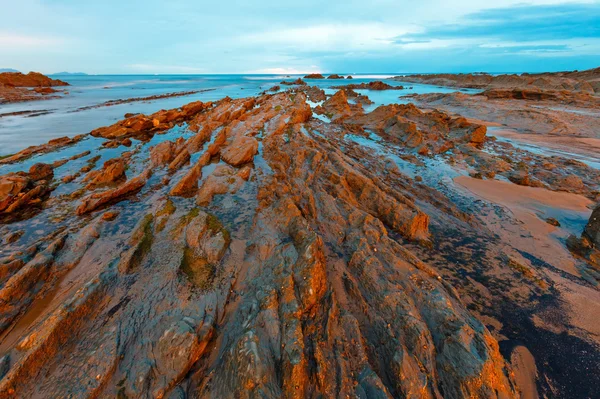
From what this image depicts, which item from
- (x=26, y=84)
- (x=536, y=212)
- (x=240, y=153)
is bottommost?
(x=536, y=212)

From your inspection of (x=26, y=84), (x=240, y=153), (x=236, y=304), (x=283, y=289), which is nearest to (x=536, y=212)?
(x=283, y=289)

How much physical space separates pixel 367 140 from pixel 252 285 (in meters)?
21.7

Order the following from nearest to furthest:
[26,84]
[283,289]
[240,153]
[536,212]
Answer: [283,289]
[536,212]
[240,153]
[26,84]

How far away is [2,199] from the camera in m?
12.0

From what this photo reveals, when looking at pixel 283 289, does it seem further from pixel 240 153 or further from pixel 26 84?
pixel 26 84

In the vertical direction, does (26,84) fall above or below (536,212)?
above

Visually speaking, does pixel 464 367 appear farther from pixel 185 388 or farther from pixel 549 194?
pixel 549 194

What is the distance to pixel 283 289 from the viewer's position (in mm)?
6523

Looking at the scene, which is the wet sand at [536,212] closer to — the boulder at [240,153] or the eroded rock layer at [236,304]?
the eroded rock layer at [236,304]

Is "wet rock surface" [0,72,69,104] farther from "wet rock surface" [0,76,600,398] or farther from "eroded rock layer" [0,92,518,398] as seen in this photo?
"eroded rock layer" [0,92,518,398]

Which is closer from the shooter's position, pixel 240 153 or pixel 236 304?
pixel 236 304

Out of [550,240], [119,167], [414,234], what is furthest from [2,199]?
[550,240]

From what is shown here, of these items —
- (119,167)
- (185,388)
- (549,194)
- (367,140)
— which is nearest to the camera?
(185,388)

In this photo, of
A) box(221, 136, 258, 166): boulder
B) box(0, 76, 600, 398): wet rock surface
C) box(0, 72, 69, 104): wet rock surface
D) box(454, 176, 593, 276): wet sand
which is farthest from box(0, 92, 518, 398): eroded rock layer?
box(0, 72, 69, 104): wet rock surface
